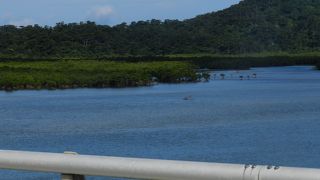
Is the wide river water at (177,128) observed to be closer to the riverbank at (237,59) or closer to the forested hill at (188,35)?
the riverbank at (237,59)

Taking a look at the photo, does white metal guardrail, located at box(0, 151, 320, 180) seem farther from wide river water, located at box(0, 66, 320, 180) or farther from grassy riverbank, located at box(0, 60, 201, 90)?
grassy riverbank, located at box(0, 60, 201, 90)

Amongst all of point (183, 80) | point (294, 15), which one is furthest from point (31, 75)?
point (294, 15)

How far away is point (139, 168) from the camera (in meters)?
3.98

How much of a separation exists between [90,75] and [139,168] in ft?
307

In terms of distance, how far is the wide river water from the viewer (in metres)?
25.9

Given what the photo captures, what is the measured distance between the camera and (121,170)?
13.2 ft

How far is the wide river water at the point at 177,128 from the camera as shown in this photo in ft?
85.1

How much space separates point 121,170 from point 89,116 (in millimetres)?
45127

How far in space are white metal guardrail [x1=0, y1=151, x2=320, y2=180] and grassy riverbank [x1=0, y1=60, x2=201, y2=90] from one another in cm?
8682

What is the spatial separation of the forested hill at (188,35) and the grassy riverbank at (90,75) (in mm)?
49646

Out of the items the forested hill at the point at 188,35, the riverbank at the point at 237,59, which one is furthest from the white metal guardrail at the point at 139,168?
the forested hill at the point at 188,35

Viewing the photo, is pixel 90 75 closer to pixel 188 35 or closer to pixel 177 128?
pixel 177 128

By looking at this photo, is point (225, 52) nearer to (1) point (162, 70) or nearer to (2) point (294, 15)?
(2) point (294, 15)

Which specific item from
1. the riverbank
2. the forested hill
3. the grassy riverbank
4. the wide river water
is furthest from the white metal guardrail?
the forested hill
